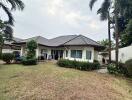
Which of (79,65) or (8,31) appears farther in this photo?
(8,31)

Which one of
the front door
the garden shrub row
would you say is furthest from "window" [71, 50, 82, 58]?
the garden shrub row

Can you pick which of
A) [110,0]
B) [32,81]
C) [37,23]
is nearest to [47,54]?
[37,23]

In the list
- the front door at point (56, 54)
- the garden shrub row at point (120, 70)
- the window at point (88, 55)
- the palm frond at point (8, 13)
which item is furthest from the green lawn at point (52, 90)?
the front door at point (56, 54)

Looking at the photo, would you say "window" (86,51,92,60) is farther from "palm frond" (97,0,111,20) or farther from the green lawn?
the green lawn

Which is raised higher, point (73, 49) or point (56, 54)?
point (73, 49)

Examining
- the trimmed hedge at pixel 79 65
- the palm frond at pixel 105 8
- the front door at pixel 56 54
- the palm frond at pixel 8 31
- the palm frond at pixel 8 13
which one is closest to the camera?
the palm frond at pixel 8 13

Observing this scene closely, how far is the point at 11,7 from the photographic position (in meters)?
21.2

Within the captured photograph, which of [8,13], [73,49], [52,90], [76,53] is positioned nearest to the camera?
[52,90]

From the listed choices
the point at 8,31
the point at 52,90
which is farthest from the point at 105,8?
the point at 52,90

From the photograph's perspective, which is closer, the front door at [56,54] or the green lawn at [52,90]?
the green lawn at [52,90]

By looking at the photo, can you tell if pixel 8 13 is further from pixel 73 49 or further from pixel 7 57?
pixel 73 49

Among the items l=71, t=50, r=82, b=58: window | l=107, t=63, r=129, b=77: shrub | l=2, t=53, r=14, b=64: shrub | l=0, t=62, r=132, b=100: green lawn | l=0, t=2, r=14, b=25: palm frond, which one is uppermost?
l=0, t=2, r=14, b=25: palm frond

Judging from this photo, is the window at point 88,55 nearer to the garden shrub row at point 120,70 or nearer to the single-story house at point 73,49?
the single-story house at point 73,49

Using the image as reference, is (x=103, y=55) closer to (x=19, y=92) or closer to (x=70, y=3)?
(x=70, y=3)
